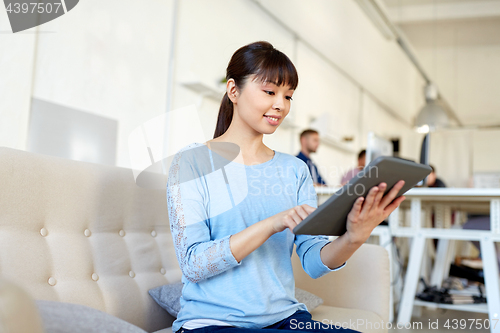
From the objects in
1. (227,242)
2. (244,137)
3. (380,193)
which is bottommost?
(227,242)

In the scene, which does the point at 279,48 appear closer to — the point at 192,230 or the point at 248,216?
the point at 248,216

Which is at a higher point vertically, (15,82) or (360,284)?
(15,82)

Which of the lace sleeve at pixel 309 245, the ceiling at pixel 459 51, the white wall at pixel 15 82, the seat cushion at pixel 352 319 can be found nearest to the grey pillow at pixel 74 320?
the lace sleeve at pixel 309 245

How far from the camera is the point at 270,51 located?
1.08 meters

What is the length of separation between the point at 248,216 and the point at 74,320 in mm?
475

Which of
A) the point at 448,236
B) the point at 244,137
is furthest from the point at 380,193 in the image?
the point at 448,236

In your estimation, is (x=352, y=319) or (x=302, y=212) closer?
(x=302, y=212)

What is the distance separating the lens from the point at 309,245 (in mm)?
1079

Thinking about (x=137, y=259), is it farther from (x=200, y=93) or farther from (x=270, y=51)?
(x=200, y=93)

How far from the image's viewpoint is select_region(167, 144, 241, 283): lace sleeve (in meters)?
0.90

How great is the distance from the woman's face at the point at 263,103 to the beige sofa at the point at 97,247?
1.54 feet

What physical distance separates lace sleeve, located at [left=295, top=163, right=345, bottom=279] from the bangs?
263 mm

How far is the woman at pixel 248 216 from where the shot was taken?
893 mm

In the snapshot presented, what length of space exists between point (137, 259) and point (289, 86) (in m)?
0.70
